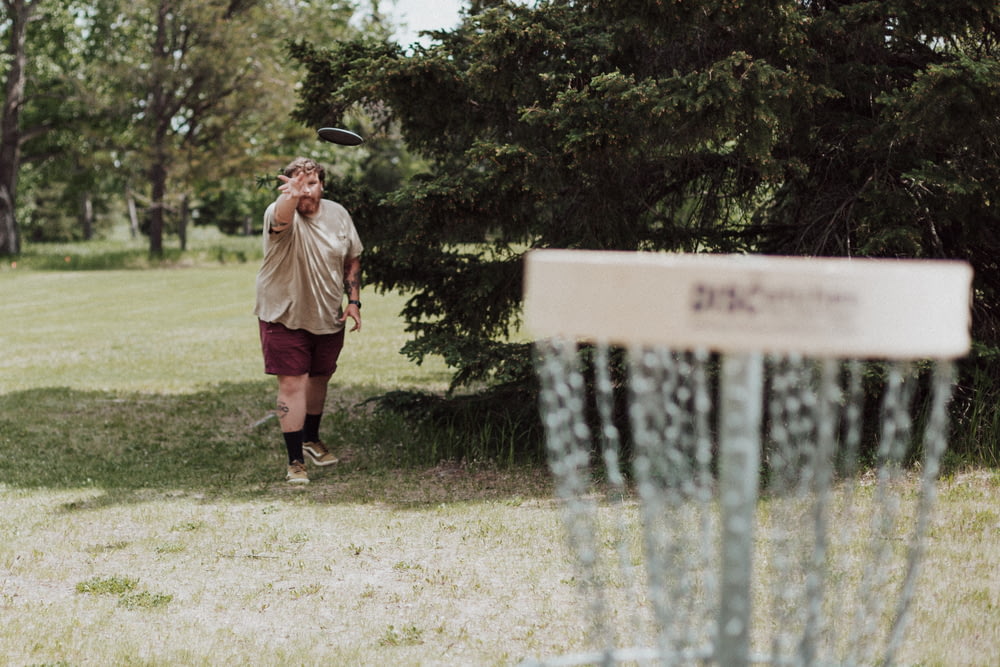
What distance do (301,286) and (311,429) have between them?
1180 mm

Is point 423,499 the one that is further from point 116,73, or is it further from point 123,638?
point 116,73

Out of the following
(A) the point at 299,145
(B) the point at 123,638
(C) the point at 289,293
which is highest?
(A) the point at 299,145

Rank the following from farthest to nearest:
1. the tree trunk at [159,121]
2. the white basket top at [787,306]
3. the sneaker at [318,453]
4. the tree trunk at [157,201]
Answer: the tree trunk at [157,201], the tree trunk at [159,121], the sneaker at [318,453], the white basket top at [787,306]

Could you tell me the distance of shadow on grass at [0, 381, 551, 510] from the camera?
239 inches

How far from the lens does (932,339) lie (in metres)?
1.77

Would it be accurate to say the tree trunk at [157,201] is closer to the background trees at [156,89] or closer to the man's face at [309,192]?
the background trees at [156,89]

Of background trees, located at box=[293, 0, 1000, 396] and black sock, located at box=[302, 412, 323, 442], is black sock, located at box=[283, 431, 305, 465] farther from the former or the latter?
background trees, located at box=[293, 0, 1000, 396]

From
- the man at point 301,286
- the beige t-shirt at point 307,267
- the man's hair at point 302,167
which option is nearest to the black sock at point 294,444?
the man at point 301,286

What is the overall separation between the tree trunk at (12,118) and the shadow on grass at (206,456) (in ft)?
85.5

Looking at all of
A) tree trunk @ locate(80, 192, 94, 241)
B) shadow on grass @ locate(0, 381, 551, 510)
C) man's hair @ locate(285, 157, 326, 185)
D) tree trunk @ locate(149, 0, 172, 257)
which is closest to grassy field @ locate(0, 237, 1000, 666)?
shadow on grass @ locate(0, 381, 551, 510)

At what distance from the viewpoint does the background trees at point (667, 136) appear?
513 centimetres

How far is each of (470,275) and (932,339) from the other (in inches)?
195

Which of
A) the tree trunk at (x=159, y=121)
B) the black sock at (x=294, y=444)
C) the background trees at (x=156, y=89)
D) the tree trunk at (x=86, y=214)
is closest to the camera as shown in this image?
the black sock at (x=294, y=444)

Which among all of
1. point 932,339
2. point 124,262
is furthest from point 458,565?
point 124,262
